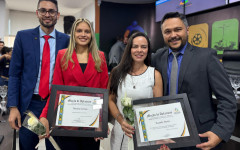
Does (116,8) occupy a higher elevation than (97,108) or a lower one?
higher

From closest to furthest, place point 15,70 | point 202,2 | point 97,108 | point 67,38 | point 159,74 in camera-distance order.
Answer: point 97,108 < point 159,74 < point 15,70 < point 67,38 < point 202,2

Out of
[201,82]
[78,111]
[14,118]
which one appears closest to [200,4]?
[201,82]

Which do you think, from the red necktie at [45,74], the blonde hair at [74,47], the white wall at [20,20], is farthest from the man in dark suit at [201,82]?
the white wall at [20,20]

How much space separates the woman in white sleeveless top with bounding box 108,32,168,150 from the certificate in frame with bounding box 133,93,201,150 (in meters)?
0.24

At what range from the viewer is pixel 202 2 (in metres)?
4.72

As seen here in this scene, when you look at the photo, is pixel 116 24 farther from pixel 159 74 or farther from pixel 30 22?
pixel 159 74

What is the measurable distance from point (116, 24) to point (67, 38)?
5814 millimetres

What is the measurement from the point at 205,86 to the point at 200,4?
4.04 meters

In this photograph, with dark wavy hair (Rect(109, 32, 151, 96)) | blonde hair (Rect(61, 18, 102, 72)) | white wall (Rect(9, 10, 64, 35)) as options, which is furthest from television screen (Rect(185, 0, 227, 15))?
white wall (Rect(9, 10, 64, 35))

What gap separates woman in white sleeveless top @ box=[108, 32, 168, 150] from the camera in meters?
1.58

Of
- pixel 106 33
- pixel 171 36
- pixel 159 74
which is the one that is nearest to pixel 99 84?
pixel 159 74

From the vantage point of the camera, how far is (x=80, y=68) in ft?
5.17

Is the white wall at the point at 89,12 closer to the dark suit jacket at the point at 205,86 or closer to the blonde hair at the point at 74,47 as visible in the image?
the blonde hair at the point at 74,47

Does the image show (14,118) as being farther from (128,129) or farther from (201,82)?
(201,82)
